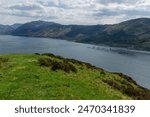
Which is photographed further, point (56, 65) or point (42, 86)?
point (56, 65)

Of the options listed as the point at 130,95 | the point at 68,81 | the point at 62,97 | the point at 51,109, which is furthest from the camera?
the point at 130,95

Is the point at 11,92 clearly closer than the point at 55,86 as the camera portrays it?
Yes

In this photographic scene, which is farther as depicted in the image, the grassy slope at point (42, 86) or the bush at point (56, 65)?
the bush at point (56, 65)

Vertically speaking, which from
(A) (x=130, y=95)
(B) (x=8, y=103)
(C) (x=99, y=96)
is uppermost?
(B) (x=8, y=103)

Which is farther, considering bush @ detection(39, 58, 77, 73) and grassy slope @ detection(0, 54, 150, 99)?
bush @ detection(39, 58, 77, 73)

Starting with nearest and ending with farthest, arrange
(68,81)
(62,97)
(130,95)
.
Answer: (62,97) < (68,81) < (130,95)

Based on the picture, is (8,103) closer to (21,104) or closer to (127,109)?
(21,104)

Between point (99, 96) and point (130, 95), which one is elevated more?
point (99, 96)

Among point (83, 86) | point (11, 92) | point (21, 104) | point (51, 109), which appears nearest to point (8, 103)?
point (21, 104)

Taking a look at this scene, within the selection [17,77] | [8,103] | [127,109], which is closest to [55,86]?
[17,77]

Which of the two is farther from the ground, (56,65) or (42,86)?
(56,65)
